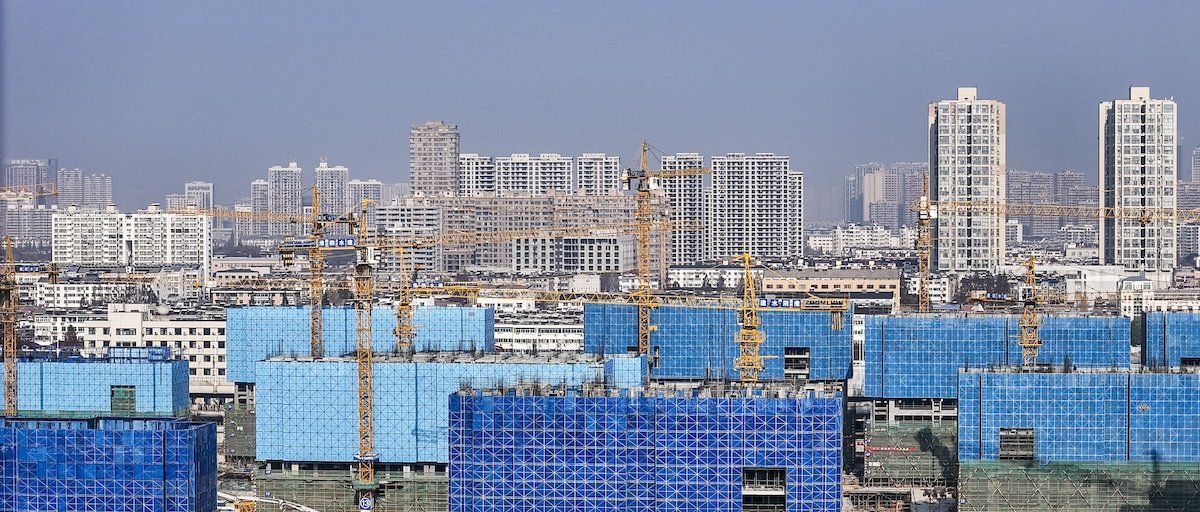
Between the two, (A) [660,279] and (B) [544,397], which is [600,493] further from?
(A) [660,279]

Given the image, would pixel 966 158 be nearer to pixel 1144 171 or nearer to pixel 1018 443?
pixel 1144 171

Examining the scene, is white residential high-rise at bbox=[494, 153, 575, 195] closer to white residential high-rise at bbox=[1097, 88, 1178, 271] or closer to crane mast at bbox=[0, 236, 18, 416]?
white residential high-rise at bbox=[1097, 88, 1178, 271]

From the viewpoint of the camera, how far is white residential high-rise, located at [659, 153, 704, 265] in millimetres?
84562

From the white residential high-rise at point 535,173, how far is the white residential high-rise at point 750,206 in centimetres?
969

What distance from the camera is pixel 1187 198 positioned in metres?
91.4

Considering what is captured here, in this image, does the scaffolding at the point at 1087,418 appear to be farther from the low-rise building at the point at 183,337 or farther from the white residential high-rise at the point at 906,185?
the white residential high-rise at the point at 906,185

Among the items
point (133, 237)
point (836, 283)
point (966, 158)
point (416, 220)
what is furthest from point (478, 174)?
point (836, 283)

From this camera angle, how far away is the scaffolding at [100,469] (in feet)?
62.1

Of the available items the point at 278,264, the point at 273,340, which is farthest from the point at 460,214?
the point at 273,340

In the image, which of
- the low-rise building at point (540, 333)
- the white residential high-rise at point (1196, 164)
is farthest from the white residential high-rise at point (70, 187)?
the white residential high-rise at point (1196, 164)

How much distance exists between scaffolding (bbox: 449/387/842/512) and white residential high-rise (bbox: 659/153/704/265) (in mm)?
65822

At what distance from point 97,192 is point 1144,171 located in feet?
110

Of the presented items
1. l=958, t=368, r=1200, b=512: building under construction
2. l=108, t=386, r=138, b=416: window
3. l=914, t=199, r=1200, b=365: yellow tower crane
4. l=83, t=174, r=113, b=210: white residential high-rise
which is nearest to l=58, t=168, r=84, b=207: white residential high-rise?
l=83, t=174, r=113, b=210: white residential high-rise

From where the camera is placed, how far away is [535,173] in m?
94.0
